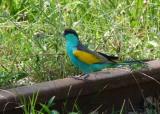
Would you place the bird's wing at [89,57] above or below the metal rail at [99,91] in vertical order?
above

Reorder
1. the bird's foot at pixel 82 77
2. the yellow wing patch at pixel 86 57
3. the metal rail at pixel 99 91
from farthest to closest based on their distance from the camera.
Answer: the bird's foot at pixel 82 77 < the yellow wing patch at pixel 86 57 < the metal rail at pixel 99 91

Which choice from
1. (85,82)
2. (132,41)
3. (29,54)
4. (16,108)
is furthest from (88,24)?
(16,108)

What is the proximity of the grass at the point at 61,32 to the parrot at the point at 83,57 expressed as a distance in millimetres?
489

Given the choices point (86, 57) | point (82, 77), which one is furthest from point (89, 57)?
point (82, 77)

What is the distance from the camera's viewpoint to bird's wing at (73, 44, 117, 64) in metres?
4.50

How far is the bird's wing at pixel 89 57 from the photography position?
450 centimetres

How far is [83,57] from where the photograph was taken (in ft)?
14.8

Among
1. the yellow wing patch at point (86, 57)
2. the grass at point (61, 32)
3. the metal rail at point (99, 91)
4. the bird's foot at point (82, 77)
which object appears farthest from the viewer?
the grass at point (61, 32)

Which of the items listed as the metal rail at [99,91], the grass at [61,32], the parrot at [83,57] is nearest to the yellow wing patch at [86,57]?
the parrot at [83,57]

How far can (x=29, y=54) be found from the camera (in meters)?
5.26

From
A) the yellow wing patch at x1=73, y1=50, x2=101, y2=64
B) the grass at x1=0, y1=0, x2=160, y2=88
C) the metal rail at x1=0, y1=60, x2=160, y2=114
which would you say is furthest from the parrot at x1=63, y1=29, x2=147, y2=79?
the grass at x1=0, y1=0, x2=160, y2=88

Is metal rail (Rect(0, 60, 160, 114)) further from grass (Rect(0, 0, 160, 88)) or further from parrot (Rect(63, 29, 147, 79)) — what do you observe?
grass (Rect(0, 0, 160, 88))

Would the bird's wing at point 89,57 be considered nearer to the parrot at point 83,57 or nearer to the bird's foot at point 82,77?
the parrot at point 83,57

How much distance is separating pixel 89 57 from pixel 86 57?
24 mm
